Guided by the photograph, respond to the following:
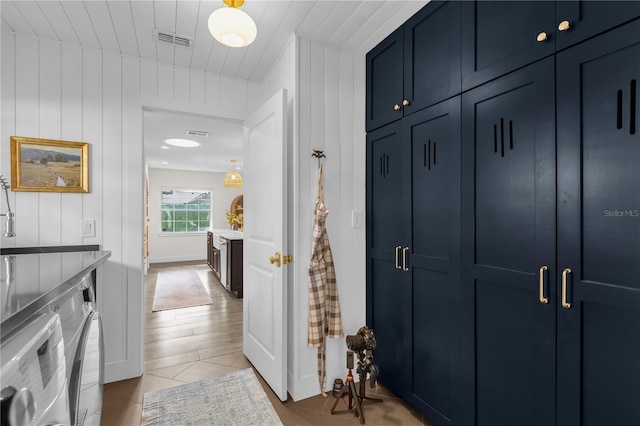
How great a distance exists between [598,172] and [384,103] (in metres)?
1.31

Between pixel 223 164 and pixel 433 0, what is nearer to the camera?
pixel 433 0

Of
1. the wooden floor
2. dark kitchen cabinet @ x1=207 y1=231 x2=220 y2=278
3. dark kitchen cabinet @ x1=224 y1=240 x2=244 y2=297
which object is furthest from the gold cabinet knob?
dark kitchen cabinet @ x1=207 y1=231 x2=220 y2=278

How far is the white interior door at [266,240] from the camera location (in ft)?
6.61

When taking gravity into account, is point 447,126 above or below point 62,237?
above

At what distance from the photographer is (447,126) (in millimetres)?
1634

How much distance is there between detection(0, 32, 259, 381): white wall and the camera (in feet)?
6.86

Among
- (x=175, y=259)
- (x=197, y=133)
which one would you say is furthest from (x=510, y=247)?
(x=175, y=259)

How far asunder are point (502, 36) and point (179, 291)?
16.7 feet

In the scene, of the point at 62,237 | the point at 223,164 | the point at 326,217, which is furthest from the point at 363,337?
the point at 223,164

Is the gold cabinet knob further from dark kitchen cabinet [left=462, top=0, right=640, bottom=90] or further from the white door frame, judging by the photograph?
the white door frame

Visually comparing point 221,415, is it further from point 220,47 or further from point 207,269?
point 207,269

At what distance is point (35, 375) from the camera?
0.55 meters

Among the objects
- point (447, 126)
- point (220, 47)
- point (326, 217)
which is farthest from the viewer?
point (220, 47)

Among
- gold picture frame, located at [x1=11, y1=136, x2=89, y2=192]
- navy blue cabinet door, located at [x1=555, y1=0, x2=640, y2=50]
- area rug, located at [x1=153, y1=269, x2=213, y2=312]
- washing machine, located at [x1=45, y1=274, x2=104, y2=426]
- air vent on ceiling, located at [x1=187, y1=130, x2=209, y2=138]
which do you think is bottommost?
area rug, located at [x1=153, y1=269, x2=213, y2=312]
